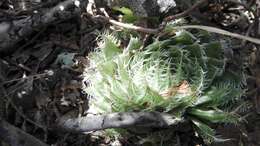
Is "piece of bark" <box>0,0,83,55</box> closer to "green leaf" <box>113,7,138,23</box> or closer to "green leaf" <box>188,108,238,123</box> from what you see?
"green leaf" <box>113,7,138,23</box>

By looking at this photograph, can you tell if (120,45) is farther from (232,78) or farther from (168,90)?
(232,78)

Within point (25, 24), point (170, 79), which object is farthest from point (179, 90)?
point (25, 24)

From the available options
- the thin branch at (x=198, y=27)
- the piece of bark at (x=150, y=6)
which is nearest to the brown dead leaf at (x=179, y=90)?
the thin branch at (x=198, y=27)

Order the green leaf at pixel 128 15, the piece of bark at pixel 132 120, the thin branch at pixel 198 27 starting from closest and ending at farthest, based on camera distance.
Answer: the piece of bark at pixel 132 120 → the thin branch at pixel 198 27 → the green leaf at pixel 128 15

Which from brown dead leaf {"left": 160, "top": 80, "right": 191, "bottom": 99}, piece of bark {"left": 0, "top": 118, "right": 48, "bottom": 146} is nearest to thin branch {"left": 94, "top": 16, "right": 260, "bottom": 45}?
brown dead leaf {"left": 160, "top": 80, "right": 191, "bottom": 99}

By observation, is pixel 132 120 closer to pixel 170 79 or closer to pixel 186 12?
pixel 170 79

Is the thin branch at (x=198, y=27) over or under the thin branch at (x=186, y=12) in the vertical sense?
under

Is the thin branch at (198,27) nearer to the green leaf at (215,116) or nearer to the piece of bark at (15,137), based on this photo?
the green leaf at (215,116)
